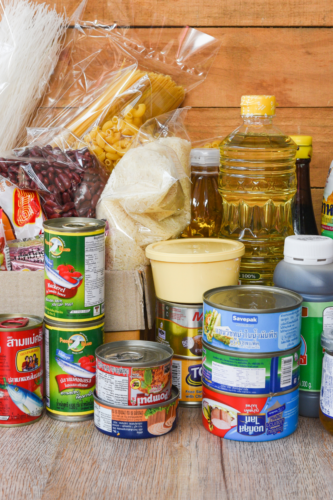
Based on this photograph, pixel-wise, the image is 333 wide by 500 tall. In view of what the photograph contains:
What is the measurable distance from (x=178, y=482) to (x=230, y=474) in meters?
0.08

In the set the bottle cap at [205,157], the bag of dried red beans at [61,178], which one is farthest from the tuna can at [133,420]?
the bottle cap at [205,157]

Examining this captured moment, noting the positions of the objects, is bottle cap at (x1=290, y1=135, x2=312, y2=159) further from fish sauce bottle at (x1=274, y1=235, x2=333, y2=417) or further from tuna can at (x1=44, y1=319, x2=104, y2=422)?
tuna can at (x1=44, y1=319, x2=104, y2=422)

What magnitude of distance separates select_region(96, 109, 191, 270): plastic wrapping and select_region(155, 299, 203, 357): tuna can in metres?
0.15

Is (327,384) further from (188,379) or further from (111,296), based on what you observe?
(111,296)

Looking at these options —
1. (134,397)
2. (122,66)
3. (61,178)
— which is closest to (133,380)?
(134,397)

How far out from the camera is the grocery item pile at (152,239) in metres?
0.85

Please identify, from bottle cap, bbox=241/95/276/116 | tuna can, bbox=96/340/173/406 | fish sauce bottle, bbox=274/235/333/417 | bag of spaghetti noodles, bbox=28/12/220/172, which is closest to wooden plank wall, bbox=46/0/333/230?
bag of spaghetti noodles, bbox=28/12/220/172

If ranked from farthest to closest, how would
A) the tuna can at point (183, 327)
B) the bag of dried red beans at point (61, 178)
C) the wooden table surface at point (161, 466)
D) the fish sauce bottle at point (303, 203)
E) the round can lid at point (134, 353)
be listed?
the fish sauce bottle at point (303, 203) < the bag of dried red beans at point (61, 178) < the tuna can at point (183, 327) < the round can lid at point (134, 353) < the wooden table surface at point (161, 466)

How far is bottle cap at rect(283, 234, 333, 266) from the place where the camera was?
0.92m

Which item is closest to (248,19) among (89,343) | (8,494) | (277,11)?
(277,11)

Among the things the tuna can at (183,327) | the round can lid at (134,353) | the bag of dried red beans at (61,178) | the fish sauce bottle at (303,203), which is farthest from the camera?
the fish sauce bottle at (303,203)

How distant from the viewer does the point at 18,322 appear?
916 mm

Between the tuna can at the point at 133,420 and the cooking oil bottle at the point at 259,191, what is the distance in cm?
43

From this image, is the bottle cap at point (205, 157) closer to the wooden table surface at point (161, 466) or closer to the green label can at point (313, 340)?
the green label can at point (313, 340)
